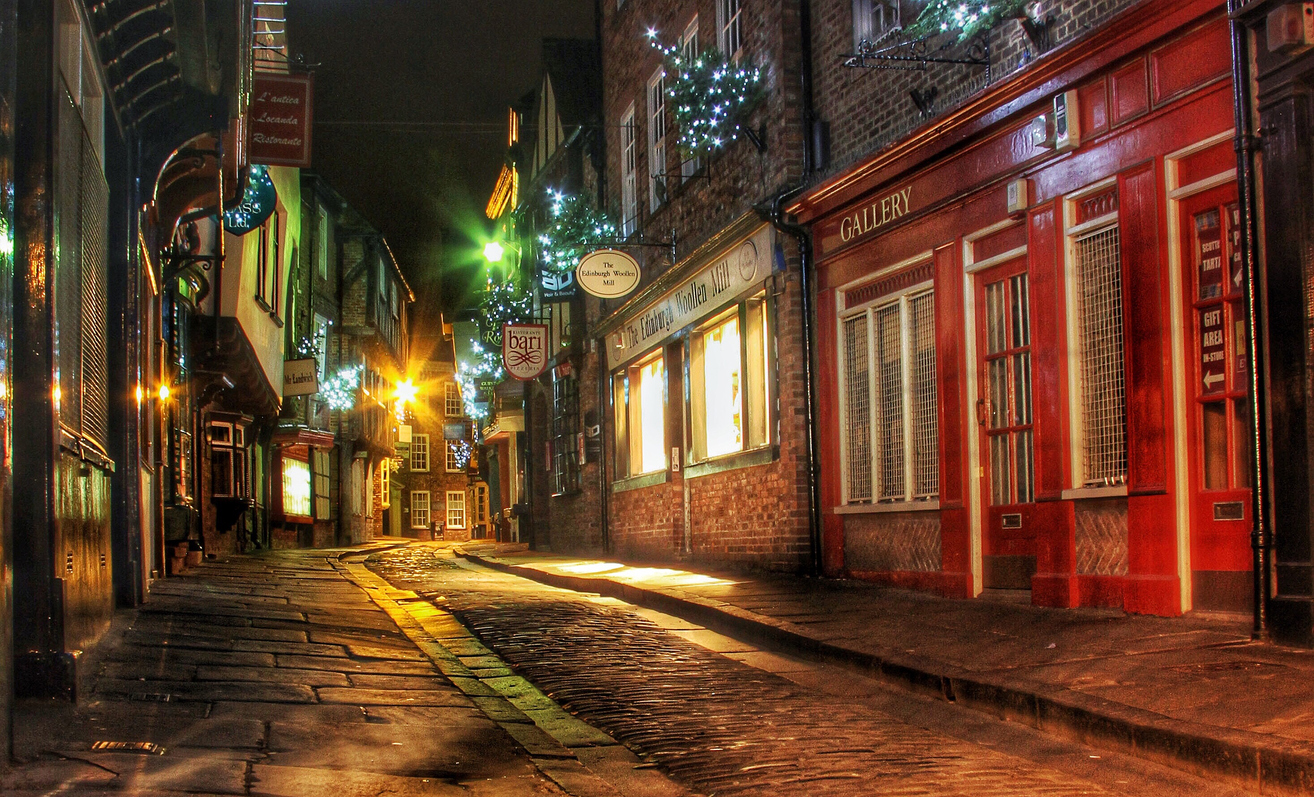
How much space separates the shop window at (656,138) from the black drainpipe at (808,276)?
16.0 feet

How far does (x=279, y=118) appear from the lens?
14695 mm

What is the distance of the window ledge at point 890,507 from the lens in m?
11.0

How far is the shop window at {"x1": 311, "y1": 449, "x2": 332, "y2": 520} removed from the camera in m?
34.8

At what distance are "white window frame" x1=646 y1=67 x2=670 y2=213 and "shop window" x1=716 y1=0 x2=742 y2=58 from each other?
2.43 meters

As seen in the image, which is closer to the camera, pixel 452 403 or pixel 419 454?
pixel 419 454

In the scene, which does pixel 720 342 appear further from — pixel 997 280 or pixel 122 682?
pixel 122 682

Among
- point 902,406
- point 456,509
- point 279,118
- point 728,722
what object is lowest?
point 456,509

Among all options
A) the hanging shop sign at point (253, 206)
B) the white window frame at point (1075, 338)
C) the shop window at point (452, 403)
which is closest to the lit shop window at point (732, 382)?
the white window frame at point (1075, 338)

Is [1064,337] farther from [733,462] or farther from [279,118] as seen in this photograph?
[279,118]

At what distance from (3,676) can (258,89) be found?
A: 38.0 feet

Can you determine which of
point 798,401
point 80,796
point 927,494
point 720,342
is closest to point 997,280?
point 927,494

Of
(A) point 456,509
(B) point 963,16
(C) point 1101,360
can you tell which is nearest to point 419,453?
(A) point 456,509

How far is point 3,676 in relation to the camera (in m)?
4.37

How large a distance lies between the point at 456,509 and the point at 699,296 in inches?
1800
